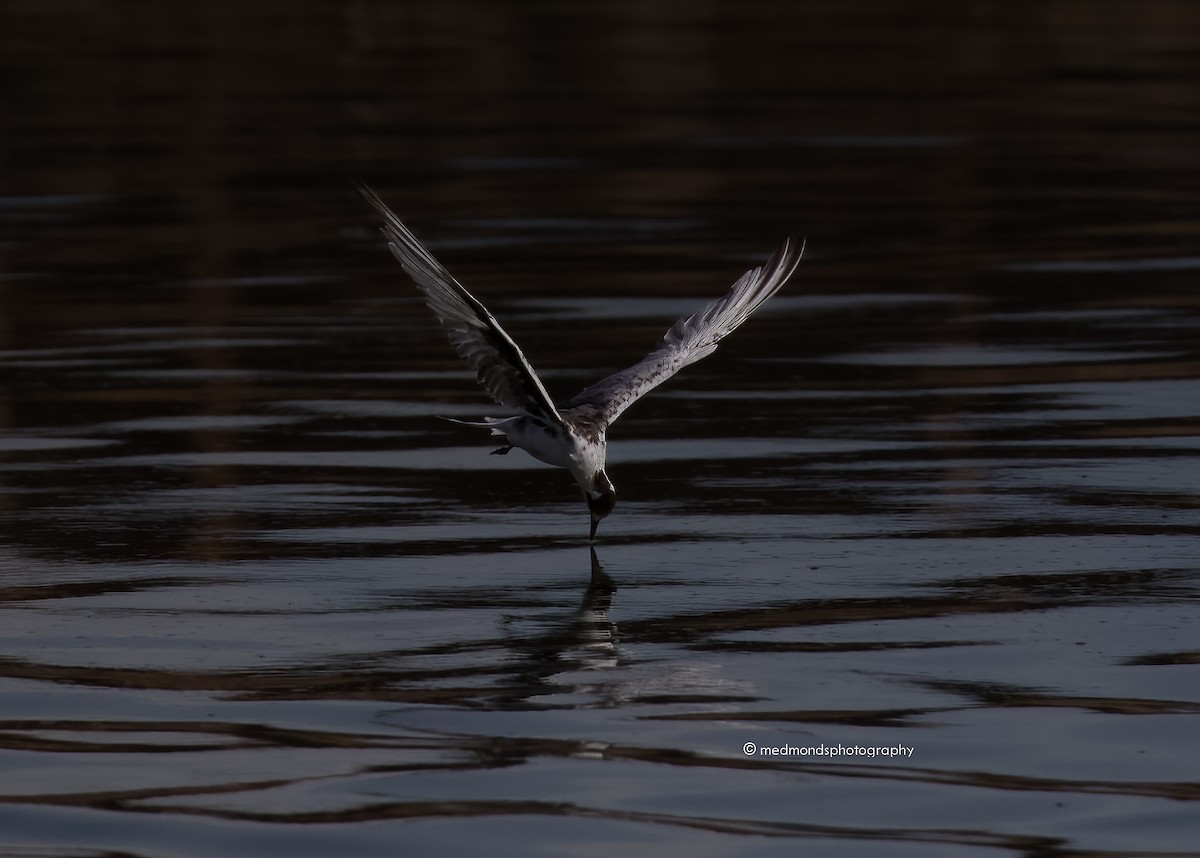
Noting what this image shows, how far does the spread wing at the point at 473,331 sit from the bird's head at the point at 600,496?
34 centimetres

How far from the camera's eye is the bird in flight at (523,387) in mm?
8938

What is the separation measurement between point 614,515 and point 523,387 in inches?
50.7

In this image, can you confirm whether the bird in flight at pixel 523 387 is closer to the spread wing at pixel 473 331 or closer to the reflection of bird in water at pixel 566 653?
the spread wing at pixel 473 331

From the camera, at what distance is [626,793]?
6.84m

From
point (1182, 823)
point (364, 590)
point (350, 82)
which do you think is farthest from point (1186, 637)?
point (350, 82)

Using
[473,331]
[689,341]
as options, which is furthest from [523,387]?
[689,341]

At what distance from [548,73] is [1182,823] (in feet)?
85.6

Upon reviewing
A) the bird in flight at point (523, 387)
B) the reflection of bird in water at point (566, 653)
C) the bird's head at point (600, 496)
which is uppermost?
the bird in flight at point (523, 387)

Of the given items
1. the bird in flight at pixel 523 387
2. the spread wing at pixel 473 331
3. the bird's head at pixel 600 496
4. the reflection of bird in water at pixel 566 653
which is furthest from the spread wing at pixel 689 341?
the reflection of bird in water at pixel 566 653

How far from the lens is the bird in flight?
8.94 meters

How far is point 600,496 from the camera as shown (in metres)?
9.51

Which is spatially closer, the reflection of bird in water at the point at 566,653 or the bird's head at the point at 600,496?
the reflection of bird in water at the point at 566,653

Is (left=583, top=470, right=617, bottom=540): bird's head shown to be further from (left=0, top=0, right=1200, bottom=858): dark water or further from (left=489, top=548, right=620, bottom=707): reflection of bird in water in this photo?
(left=489, top=548, right=620, bottom=707): reflection of bird in water

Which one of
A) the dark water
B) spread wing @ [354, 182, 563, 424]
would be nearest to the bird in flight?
spread wing @ [354, 182, 563, 424]
